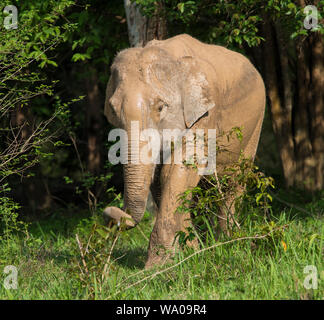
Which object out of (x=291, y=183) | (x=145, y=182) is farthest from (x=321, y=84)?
(x=145, y=182)

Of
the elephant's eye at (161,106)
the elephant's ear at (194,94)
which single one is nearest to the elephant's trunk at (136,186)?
the elephant's eye at (161,106)

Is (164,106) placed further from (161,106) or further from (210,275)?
(210,275)

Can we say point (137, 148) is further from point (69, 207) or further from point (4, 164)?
point (69, 207)

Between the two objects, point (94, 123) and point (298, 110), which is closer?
point (298, 110)

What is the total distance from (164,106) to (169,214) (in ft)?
3.30

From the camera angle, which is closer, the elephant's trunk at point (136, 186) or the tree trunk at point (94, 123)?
the elephant's trunk at point (136, 186)

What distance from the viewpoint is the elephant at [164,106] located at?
6328 mm

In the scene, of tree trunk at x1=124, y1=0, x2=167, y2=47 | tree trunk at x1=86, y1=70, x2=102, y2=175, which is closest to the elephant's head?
tree trunk at x1=124, y1=0, x2=167, y2=47

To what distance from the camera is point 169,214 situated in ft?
21.6

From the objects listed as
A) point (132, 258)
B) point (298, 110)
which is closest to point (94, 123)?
point (298, 110)

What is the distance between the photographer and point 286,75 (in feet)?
36.4

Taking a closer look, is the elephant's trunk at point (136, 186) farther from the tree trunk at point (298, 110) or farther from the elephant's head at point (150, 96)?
the tree trunk at point (298, 110)

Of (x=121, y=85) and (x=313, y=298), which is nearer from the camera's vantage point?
(x=313, y=298)
